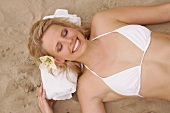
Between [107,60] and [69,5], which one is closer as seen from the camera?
[107,60]

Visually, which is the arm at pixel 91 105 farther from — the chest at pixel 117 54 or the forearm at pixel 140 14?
the forearm at pixel 140 14

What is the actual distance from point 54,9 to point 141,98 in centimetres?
139

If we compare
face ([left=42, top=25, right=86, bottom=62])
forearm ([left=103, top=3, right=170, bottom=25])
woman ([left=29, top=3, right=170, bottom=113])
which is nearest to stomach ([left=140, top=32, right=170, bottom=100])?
woman ([left=29, top=3, right=170, bottom=113])

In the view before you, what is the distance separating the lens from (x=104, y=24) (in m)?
2.81

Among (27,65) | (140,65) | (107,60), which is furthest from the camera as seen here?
(27,65)

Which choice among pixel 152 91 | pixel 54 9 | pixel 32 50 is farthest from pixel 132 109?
pixel 54 9

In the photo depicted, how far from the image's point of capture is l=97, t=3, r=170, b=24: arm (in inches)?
111

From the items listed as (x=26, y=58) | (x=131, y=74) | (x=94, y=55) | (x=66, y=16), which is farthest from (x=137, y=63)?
(x=26, y=58)

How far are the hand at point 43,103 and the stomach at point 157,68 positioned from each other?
0.98 metres

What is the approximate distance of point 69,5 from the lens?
330 cm

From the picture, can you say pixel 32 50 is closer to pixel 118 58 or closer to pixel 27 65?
pixel 27 65

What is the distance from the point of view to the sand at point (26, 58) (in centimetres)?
296

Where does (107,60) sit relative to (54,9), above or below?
below

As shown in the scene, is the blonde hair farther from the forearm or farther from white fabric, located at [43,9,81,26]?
the forearm
